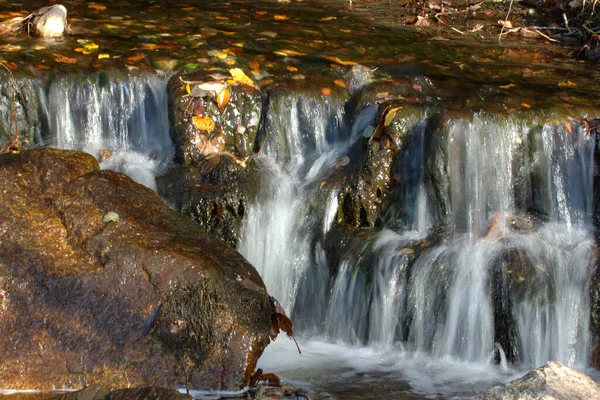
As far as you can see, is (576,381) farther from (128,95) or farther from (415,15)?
(415,15)

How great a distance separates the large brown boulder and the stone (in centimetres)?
271

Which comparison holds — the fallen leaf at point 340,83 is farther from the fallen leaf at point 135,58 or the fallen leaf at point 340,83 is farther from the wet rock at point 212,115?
the fallen leaf at point 135,58

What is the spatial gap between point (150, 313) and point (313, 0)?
6.21m

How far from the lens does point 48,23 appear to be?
23.6 feet

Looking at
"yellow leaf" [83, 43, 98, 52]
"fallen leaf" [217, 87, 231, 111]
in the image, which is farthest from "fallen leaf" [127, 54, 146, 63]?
"fallen leaf" [217, 87, 231, 111]

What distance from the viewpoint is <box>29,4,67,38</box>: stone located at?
7199 mm

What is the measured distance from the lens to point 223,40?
7559 mm

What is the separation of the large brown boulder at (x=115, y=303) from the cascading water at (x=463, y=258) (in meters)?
0.70

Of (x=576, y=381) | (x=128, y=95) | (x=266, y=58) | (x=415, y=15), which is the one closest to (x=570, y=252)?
(x=576, y=381)

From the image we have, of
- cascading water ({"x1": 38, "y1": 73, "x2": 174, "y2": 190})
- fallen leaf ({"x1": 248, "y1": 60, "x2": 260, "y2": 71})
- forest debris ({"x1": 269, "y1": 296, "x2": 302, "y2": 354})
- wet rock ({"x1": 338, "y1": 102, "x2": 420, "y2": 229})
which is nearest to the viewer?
forest debris ({"x1": 269, "y1": 296, "x2": 302, "y2": 354})

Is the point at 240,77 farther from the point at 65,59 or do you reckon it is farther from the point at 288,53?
the point at 65,59

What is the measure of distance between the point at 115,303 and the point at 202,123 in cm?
207

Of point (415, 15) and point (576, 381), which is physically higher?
point (415, 15)

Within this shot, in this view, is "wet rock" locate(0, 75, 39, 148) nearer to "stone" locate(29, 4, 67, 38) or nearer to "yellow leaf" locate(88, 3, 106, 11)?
"stone" locate(29, 4, 67, 38)
